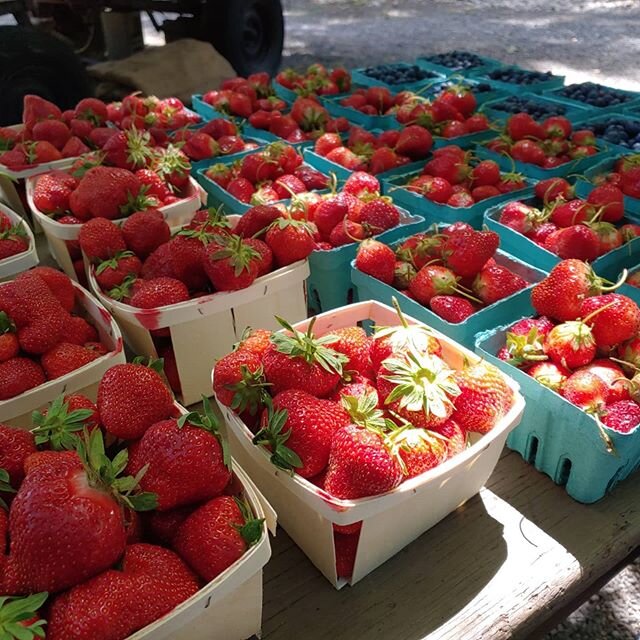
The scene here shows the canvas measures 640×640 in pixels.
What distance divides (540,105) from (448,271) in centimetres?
160

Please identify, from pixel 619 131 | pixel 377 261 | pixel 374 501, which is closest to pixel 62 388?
pixel 374 501

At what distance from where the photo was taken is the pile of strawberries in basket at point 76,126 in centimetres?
206

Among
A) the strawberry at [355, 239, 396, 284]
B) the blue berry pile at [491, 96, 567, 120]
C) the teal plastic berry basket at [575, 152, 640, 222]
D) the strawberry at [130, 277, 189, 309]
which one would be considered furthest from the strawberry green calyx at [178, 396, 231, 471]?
the blue berry pile at [491, 96, 567, 120]

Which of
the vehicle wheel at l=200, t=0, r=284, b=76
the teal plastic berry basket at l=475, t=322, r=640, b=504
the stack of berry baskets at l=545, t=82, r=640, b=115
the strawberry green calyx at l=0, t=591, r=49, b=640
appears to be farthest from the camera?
the vehicle wheel at l=200, t=0, r=284, b=76

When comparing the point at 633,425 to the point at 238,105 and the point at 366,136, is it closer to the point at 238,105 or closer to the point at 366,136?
the point at 366,136

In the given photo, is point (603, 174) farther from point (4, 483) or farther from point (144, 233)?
point (4, 483)

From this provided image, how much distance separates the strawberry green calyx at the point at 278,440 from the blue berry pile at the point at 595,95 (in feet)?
7.90

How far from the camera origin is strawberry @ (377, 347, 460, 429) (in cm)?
90

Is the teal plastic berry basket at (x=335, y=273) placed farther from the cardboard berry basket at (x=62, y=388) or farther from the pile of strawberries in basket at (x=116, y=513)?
the pile of strawberries in basket at (x=116, y=513)

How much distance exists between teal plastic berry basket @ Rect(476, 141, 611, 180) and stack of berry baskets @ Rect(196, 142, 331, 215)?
584 millimetres

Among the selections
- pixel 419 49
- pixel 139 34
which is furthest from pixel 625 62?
pixel 139 34

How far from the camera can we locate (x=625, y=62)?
201 inches

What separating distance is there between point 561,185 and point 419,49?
4961 millimetres

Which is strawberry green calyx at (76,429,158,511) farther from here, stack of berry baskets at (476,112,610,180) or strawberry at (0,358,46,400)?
stack of berry baskets at (476,112,610,180)
